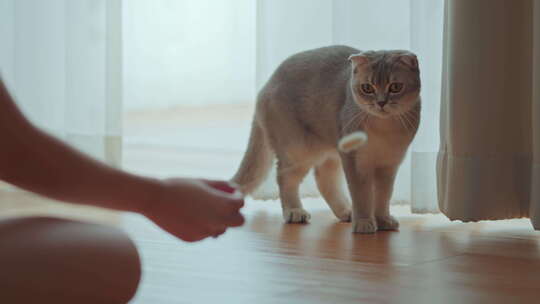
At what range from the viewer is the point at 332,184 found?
238 cm

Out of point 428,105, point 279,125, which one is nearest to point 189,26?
point 279,125

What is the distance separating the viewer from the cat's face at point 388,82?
206cm

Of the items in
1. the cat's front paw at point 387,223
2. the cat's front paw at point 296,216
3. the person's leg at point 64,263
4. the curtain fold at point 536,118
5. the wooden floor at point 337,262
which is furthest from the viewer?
the cat's front paw at point 296,216

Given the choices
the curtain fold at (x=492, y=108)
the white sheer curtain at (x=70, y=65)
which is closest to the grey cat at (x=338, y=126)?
the curtain fold at (x=492, y=108)

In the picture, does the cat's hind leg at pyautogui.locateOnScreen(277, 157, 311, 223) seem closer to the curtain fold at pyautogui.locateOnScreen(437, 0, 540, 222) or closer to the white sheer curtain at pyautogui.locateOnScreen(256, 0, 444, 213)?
the white sheer curtain at pyautogui.locateOnScreen(256, 0, 444, 213)

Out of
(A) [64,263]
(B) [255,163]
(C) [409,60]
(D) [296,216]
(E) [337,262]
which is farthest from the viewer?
(B) [255,163]

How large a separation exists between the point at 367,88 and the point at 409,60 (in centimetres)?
14

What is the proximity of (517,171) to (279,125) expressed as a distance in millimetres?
693

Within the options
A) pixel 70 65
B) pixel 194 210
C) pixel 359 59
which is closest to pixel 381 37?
pixel 359 59

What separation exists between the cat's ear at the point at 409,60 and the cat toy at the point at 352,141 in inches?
8.6

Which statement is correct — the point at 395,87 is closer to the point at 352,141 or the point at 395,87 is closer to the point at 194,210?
the point at 352,141

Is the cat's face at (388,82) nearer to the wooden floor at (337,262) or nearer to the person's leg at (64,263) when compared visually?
the wooden floor at (337,262)

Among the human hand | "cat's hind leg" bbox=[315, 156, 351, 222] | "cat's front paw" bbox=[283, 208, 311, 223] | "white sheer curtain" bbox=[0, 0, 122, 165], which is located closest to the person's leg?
the human hand

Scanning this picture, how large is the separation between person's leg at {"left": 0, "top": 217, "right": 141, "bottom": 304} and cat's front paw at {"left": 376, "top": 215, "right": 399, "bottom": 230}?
1.42 meters
